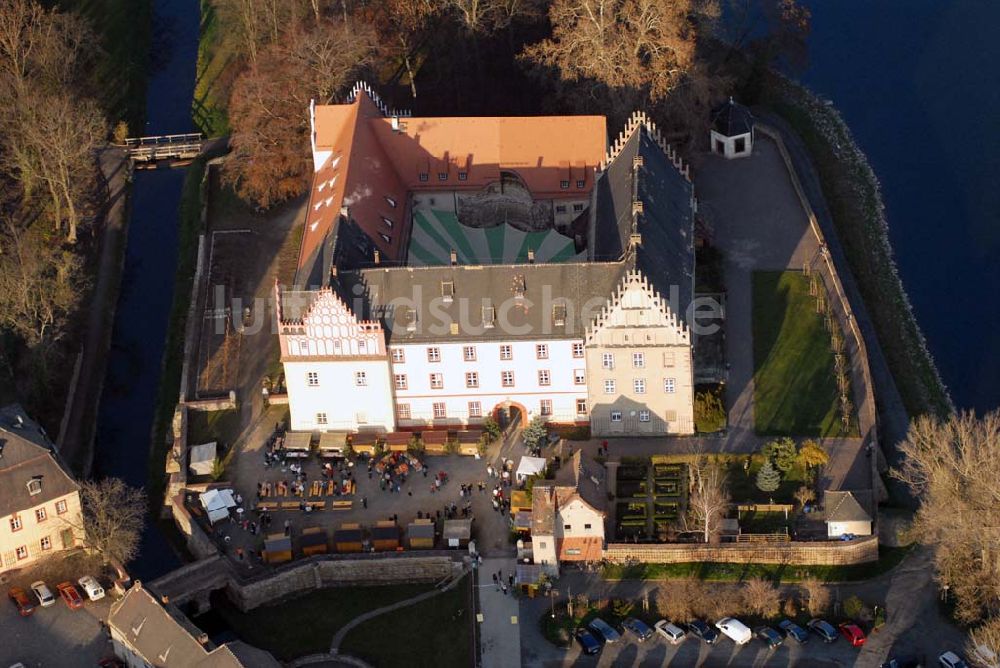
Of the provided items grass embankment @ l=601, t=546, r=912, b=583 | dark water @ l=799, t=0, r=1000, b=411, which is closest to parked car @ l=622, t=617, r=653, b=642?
grass embankment @ l=601, t=546, r=912, b=583

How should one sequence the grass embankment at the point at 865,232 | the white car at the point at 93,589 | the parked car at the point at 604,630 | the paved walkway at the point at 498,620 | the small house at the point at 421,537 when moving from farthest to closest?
1. the grass embankment at the point at 865,232
2. the small house at the point at 421,537
3. the white car at the point at 93,589
4. the parked car at the point at 604,630
5. the paved walkway at the point at 498,620

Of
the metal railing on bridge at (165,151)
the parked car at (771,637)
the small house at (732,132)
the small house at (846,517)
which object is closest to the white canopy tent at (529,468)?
the small house at (846,517)

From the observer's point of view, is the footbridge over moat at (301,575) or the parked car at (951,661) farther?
the footbridge over moat at (301,575)

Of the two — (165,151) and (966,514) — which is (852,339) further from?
(165,151)

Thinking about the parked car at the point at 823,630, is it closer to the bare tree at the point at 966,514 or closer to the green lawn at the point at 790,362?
the bare tree at the point at 966,514

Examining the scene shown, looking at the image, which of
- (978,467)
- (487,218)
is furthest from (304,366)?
(978,467)

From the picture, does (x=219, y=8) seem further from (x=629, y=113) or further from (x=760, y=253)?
(x=760, y=253)

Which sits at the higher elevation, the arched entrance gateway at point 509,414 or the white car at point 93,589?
the arched entrance gateway at point 509,414
